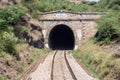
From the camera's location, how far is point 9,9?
31.6 metres

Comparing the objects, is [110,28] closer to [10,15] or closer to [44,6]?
[10,15]

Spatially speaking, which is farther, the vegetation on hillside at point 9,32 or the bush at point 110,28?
the bush at point 110,28

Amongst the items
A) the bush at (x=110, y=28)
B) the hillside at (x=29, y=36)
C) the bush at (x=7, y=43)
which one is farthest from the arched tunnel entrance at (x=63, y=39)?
the bush at (x=7, y=43)

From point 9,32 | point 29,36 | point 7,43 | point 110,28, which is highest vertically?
point 9,32

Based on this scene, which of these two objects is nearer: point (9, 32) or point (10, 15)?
point (9, 32)

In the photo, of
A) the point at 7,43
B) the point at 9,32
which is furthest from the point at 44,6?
the point at 7,43

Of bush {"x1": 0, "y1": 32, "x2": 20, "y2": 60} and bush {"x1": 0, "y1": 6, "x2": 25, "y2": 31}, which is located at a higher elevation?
bush {"x1": 0, "y1": 6, "x2": 25, "y2": 31}

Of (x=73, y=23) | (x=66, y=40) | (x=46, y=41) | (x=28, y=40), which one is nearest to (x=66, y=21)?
(x=73, y=23)

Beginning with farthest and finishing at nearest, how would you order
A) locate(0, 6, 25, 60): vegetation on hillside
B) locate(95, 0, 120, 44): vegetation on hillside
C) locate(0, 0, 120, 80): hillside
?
locate(95, 0, 120, 44): vegetation on hillside < locate(0, 6, 25, 60): vegetation on hillside < locate(0, 0, 120, 80): hillside

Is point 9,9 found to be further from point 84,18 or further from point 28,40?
point 84,18

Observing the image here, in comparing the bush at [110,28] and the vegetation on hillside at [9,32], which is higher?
the vegetation on hillside at [9,32]

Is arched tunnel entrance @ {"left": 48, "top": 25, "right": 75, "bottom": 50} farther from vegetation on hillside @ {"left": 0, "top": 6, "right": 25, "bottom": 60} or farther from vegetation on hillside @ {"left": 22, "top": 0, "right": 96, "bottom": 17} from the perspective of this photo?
vegetation on hillside @ {"left": 0, "top": 6, "right": 25, "bottom": 60}

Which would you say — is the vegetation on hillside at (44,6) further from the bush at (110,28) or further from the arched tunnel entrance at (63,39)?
the bush at (110,28)

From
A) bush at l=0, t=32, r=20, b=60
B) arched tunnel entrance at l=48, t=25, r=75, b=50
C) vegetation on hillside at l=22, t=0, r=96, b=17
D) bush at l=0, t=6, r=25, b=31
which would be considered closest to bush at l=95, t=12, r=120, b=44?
bush at l=0, t=6, r=25, b=31
